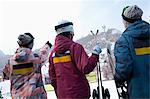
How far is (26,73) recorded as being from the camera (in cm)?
380

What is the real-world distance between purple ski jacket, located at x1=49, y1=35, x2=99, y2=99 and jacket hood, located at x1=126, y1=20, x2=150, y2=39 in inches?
16.2

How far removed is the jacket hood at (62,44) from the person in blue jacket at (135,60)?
1.71 ft

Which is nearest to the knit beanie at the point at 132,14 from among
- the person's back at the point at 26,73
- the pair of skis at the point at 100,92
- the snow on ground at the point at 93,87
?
the person's back at the point at 26,73

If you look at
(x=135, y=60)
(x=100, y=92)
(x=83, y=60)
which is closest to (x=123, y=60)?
(x=135, y=60)

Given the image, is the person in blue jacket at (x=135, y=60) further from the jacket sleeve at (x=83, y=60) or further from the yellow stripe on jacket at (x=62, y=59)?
the yellow stripe on jacket at (x=62, y=59)

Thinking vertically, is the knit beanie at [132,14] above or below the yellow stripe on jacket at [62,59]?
above

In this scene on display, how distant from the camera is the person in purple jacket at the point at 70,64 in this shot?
321 centimetres

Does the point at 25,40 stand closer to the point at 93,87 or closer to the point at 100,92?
the point at 100,92

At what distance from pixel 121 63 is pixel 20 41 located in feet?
4.30

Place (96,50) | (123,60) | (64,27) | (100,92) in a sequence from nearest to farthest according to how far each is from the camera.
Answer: (123,60)
(96,50)
(64,27)
(100,92)

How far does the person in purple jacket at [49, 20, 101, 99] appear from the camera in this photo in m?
3.21

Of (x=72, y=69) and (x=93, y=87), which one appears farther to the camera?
(x=93, y=87)

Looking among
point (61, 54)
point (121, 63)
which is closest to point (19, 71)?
point (61, 54)

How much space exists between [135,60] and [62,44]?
733mm
